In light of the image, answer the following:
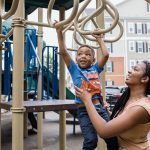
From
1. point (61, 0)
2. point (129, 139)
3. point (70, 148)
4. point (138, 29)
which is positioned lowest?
point (70, 148)

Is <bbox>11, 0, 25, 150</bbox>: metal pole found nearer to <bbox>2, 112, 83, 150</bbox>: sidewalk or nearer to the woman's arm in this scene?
the woman's arm

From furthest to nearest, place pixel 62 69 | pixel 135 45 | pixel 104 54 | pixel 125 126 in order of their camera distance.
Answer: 1. pixel 135 45
2. pixel 62 69
3. pixel 104 54
4. pixel 125 126

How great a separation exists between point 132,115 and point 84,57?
1.06 m

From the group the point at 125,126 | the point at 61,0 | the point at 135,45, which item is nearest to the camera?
the point at 125,126

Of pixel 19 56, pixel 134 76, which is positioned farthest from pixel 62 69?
pixel 134 76

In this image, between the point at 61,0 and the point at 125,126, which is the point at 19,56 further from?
the point at 61,0

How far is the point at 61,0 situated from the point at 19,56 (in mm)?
2566

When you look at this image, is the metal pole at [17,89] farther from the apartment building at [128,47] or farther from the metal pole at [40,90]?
the apartment building at [128,47]

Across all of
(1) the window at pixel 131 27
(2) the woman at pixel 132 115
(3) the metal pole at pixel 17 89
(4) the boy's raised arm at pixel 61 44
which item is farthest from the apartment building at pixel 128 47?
(2) the woman at pixel 132 115

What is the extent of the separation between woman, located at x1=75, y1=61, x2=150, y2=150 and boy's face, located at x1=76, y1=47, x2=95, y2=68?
2.43 ft

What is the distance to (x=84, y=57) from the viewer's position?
2.67 metres

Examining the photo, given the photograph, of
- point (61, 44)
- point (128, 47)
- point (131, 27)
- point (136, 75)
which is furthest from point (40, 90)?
point (131, 27)

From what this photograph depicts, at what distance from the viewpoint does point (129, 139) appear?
1.82 metres

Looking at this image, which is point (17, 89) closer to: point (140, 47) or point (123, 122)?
point (123, 122)
